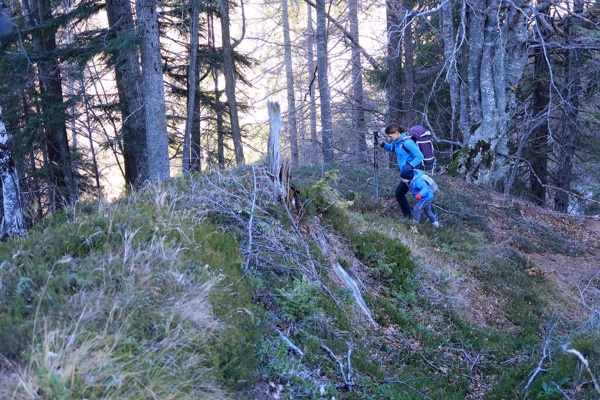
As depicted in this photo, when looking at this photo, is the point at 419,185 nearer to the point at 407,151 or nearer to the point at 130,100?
the point at 407,151

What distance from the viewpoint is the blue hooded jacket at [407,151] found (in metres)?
9.50

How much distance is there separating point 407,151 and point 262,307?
5584mm

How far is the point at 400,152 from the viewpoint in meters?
9.77

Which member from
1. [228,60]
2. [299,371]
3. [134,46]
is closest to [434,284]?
[299,371]

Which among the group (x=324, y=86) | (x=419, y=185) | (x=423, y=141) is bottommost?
(x=419, y=185)

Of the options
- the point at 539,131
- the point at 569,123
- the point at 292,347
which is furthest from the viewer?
the point at 539,131

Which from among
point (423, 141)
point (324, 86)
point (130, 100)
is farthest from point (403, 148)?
point (130, 100)

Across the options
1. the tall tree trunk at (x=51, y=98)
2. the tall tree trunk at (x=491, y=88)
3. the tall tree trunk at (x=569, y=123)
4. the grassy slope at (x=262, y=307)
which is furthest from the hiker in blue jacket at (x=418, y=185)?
the tall tree trunk at (x=51, y=98)

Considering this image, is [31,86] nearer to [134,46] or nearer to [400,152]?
[134,46]

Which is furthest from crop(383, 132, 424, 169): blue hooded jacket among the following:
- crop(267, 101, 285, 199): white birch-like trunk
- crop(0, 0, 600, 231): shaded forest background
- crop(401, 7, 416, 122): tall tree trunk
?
crop(401, 7, 416, 122): tall tree trunk

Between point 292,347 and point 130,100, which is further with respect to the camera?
point 130,100

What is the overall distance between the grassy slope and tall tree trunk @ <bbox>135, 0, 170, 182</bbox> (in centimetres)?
668

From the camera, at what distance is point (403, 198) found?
10586 mm

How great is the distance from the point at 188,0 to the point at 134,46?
13.8 feet
